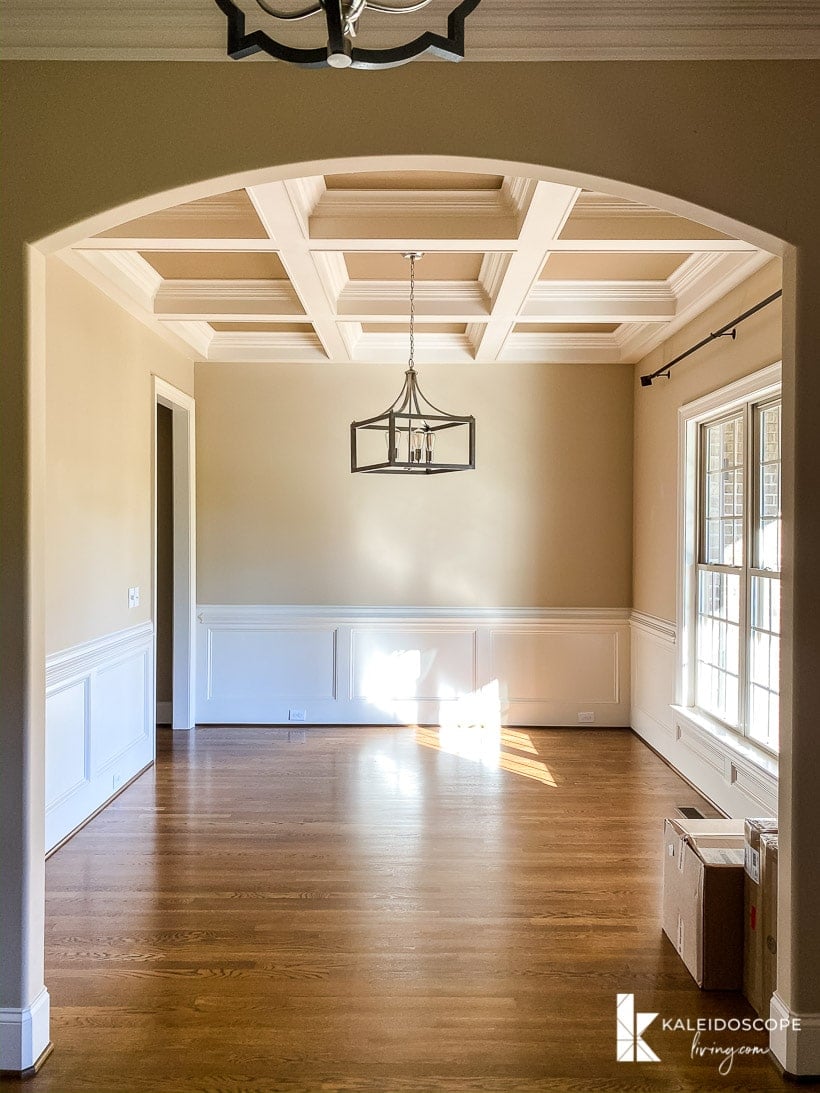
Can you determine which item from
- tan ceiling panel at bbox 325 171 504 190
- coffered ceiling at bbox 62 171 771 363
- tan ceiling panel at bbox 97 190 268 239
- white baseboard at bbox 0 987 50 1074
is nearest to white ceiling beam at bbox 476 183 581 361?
coffered ceiling at bbox 62 171 771 363

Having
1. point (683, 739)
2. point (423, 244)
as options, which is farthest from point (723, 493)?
point (423, 244)

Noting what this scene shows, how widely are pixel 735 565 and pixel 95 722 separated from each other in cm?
383

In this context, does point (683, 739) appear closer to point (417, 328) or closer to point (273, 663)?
point (273, 663)

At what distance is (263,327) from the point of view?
18.4ft

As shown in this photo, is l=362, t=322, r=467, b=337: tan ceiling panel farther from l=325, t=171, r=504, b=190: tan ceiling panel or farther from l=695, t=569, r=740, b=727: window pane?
l=695, t=569, r=740, b=727: window pane

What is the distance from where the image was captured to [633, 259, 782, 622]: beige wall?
3.82m

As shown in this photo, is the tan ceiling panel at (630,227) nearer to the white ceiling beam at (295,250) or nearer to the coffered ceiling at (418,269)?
the coffered ceiling at (418,269)

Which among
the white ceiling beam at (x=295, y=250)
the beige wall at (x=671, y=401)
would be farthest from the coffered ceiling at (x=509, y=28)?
the beige wall at (x=671, y=401)

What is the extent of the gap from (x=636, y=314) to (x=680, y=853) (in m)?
3.35

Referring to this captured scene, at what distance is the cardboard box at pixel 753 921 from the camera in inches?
96.1

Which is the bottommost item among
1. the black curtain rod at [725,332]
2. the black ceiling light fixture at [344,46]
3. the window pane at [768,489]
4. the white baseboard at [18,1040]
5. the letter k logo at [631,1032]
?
the letter k logo at [631,1032]

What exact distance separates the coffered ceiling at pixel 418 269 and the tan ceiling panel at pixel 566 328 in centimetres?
2

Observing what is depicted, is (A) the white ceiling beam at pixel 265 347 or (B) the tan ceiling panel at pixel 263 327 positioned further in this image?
(A) the white ceiling beam at pixel 265 347

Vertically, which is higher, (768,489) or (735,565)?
(768,489)
